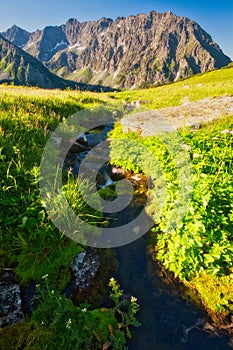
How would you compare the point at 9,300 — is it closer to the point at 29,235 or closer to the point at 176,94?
the point at 29,235

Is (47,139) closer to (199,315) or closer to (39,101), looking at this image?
(39,101)

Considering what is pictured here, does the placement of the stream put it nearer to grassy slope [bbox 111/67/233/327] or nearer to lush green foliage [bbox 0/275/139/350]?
grassy slope [bbox 111/67/233/327]

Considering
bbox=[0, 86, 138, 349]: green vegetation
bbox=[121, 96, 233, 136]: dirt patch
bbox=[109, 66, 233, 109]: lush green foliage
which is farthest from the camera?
bbox=[109, 66, 233, 109]: lush green foliage

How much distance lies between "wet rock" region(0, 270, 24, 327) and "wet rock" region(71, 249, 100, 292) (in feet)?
3.84

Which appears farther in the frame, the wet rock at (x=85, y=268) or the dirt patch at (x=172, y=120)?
the dirt patch at (x=172, y=120)

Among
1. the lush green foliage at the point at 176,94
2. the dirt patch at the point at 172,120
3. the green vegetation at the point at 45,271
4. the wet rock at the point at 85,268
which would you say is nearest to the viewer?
the green vegetation at the point at 45,271

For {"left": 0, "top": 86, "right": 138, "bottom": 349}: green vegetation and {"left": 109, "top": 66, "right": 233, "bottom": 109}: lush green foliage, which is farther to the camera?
{"left": 109, "top": 66, "right": 233, "bottom": 109}: lush green foliage

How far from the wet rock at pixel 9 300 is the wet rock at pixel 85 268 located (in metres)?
1.17

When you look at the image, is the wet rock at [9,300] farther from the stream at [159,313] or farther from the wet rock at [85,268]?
the stream at [159,313]

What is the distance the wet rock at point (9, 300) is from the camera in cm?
385

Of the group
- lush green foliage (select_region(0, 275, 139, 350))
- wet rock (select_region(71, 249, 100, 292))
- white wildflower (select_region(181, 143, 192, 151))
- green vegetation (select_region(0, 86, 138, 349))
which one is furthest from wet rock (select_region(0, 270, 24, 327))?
white wildflower (select_region(181, 143, 192, 151))

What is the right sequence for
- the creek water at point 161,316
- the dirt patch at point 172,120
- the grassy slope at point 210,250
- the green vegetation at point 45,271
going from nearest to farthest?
1. the green vegetation at point 45,271
2. the creek water at point 161,316
3. the grassy slope at point 210,250
4. the dirt patch at point 172,120

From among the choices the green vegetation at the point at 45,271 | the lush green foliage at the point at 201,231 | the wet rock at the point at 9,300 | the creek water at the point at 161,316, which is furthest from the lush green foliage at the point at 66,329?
the lush green foliage at the point at 201,231

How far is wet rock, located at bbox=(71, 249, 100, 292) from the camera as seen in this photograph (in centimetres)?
483
